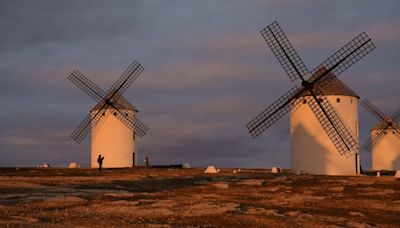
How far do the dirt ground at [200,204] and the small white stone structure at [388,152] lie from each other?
110 feet

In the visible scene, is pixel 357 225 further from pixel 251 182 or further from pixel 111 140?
pixel 111 140

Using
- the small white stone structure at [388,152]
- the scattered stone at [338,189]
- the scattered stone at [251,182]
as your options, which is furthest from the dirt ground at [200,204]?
the small white stone structure at [388,152]

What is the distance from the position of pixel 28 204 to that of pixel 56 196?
107 inches

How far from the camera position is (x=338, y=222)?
1945 centimetres

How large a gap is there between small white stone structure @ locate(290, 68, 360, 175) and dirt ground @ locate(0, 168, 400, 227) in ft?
30.1

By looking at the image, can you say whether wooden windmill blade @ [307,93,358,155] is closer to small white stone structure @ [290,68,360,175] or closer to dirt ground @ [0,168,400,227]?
small white stone structure @ [290,68,360,175]

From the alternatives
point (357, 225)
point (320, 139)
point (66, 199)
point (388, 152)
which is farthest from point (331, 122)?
point (388, 152)

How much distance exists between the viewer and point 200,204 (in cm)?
2234

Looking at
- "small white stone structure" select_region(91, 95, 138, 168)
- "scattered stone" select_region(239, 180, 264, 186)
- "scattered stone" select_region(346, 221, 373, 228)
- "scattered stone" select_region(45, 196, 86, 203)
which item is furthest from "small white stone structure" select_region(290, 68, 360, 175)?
"scattered stone" select_region(346, 221, 373, 228)

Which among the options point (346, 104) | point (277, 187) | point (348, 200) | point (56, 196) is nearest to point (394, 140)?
point (346, 104)

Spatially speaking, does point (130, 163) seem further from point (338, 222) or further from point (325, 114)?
point (338, 222)

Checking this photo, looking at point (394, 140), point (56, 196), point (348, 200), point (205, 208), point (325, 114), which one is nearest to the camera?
point (205, 208)

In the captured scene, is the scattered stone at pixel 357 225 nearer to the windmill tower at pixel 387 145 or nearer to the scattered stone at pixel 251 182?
the scattered stone at pixel 251 182

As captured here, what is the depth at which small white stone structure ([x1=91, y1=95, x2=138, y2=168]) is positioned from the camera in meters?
58.7
